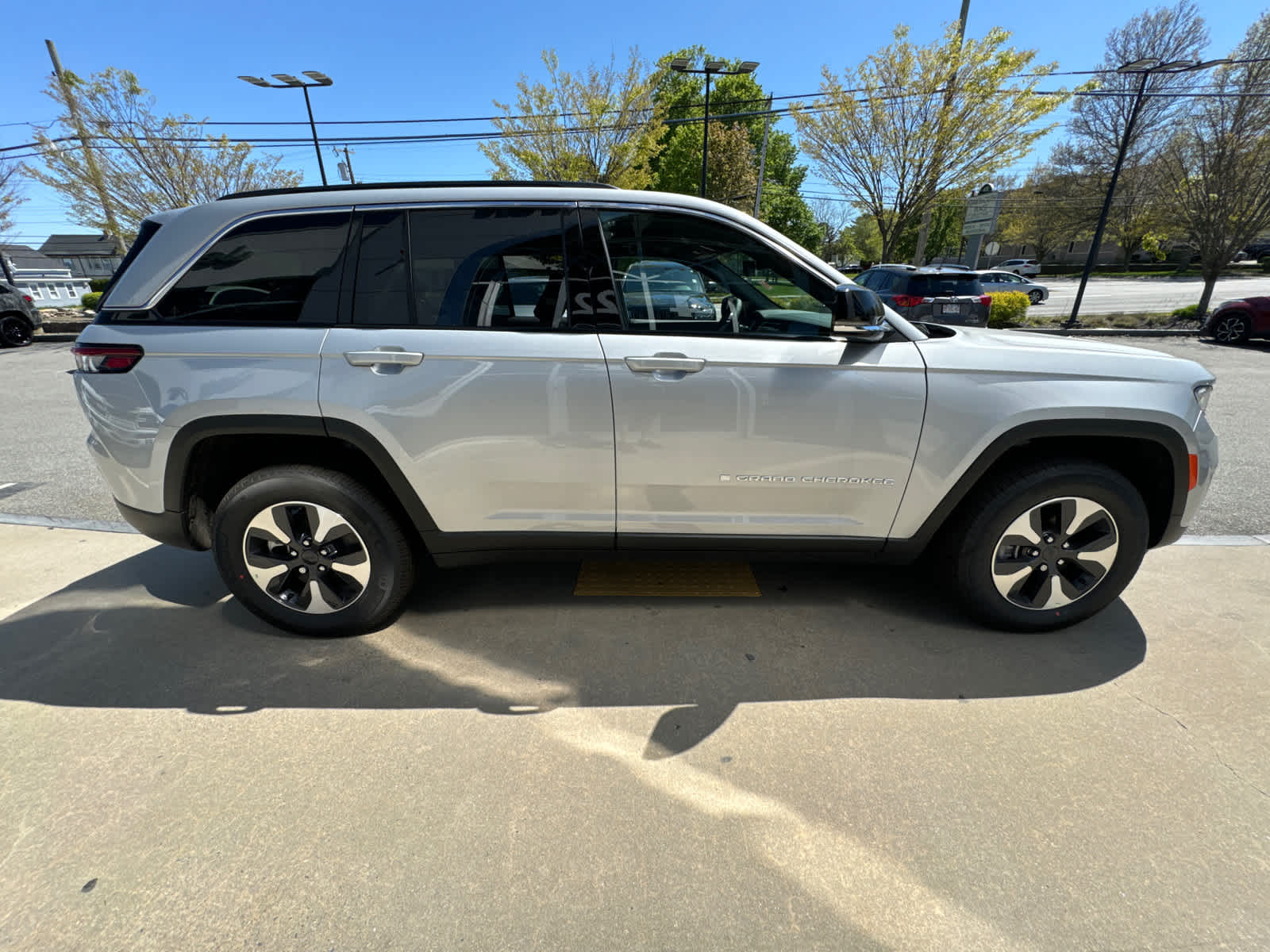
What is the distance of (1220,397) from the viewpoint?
736 centimetres

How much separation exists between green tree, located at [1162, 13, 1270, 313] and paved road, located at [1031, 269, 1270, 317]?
3.59 metres

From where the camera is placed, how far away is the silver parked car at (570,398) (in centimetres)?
232

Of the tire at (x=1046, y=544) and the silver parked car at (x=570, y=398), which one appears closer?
the silver parked car at (x=570, y=398)

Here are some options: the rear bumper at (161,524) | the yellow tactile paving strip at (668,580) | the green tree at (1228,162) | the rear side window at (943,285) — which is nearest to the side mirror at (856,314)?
→ the yellow tactile paving strip at (668,580)

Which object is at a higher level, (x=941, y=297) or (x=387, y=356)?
(x=387, y=356)

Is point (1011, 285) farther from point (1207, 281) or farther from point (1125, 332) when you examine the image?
point (1125, 332)

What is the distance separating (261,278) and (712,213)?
1.87 m

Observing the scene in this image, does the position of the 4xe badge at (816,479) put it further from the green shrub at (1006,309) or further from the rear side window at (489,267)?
the green shrub at (1006,309)

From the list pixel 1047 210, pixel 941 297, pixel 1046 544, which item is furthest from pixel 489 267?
pixel 1047 210

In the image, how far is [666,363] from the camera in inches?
90.0

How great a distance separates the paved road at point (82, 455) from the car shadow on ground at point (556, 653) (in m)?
1.74

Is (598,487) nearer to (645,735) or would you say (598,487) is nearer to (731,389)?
(731,389)

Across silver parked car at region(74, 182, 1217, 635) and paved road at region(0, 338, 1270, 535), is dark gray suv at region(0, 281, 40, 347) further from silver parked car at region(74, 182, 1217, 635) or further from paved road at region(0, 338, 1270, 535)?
silver parked car at region(74, 182, 1217, 635)

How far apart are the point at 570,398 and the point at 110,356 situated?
186 centimetres
